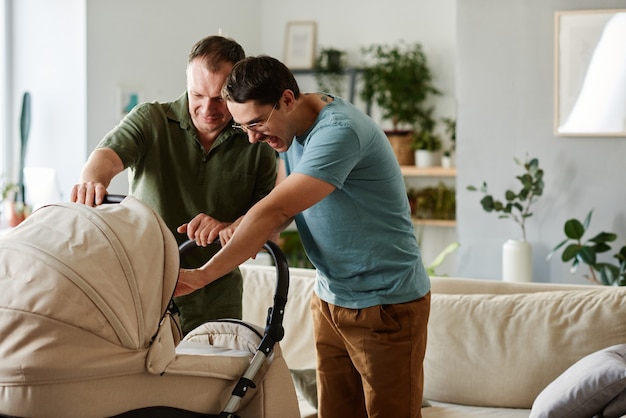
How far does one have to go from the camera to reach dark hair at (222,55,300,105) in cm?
196

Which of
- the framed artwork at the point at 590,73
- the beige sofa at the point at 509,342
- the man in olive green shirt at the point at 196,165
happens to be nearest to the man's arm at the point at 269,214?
the man in olive green shirt at the point at 196,165

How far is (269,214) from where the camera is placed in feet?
6.18

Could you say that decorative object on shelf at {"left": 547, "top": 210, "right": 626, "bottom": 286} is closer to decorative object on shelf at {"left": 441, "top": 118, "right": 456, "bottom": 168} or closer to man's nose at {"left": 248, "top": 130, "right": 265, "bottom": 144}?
decorative object on shelf at {"left": 441, "top": 118, "right": 456, "bottom": 168}

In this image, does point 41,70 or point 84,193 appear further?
point 41,70

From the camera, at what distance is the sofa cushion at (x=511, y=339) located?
10.1ft

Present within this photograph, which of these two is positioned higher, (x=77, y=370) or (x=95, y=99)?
(x=95, y=99)

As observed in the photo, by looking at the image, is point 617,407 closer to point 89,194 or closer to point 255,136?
point 255,136

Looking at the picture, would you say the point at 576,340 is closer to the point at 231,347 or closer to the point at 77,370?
the point at 231,347

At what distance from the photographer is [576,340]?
3.08 metres

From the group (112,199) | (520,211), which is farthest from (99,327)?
(520,211)

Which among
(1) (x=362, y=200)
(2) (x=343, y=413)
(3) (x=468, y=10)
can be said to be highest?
(3) (x=468, y=10)

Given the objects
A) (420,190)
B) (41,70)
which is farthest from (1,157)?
(420,190)

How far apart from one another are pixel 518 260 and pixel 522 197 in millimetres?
337

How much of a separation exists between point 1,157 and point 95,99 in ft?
2.45
